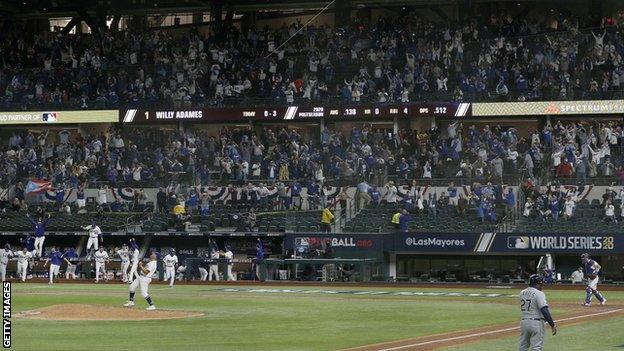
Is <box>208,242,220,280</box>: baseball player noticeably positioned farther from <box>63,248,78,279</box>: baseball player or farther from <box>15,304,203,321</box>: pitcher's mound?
<box>15,304,203,321</box>: pitcher's mound

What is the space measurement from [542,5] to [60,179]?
24.4 meters

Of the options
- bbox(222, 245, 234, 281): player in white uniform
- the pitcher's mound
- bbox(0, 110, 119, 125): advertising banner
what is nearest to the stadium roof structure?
bbox(0, 110, 119, 125): advertising banner

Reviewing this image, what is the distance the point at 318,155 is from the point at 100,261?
34.3 feet

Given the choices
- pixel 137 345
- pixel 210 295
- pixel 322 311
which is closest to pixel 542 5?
pixel 210 295

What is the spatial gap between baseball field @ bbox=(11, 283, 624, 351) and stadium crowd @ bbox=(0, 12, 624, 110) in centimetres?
1290

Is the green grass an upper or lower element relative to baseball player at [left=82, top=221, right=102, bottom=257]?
lower

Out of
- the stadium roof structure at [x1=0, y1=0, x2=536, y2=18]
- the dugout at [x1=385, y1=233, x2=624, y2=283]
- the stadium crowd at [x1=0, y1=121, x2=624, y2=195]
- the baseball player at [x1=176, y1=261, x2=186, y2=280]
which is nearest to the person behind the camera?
the dugout at [x1=385, y1=233, x2=624, y2=283]

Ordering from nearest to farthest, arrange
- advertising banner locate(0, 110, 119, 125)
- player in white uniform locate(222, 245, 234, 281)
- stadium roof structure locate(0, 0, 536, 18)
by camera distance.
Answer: player in white uniform locate(222, 245, 234, 281) → advertising banner locate(0, 110, 119, 125) → stadium roof structure locate(0, 0, 536, 18)

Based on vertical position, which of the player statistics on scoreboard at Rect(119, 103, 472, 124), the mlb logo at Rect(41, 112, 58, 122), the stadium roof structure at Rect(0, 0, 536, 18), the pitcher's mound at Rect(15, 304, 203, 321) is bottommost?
the pitcher's mound at Rect(15, 304, 203, 321)

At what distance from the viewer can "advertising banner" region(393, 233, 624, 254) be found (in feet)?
135

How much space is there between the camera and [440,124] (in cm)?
5225

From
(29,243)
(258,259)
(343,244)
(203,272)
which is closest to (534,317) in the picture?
(343,244)

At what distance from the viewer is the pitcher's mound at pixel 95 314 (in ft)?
90.5

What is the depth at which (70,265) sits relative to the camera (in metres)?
47.0
